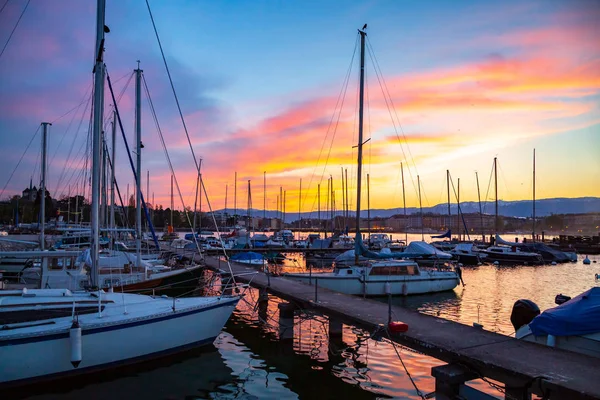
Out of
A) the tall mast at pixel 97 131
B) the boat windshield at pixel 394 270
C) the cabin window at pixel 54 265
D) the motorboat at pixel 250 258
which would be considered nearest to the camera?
the tall mast at pixel 97 131

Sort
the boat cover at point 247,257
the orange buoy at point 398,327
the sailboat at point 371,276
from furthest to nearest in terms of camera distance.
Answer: the boat cover at point 247,257
the sailboat at point 371,276
the orange buoy at point 398,327

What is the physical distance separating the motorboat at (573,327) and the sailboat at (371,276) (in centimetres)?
1258

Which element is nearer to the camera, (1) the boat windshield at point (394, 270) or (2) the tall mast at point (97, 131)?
(2) the tall mast at point (97, 131)

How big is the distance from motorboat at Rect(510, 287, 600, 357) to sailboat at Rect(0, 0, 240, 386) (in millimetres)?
9082

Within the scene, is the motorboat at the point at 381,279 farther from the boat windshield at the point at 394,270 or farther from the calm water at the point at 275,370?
the calm water at the point at 275,370

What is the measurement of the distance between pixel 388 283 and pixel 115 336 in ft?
58.4

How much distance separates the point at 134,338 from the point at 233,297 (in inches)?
134

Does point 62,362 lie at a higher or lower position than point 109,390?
→ higher

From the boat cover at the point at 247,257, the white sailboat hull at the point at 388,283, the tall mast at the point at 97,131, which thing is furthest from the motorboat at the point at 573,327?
the boat cover at the point at 247,257

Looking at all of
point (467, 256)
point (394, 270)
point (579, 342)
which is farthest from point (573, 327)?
point (467, 256)

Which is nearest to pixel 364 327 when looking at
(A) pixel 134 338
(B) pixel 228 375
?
(B) pixel 228 375

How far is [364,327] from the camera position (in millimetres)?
11789

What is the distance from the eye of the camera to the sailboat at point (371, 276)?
78.8 feet

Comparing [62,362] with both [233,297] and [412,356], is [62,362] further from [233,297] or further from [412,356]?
[412,356]
